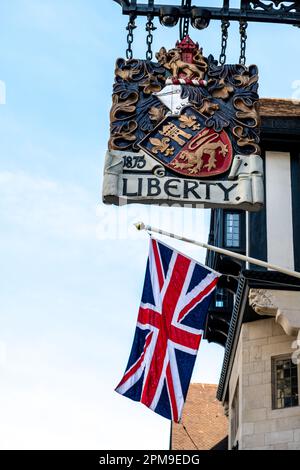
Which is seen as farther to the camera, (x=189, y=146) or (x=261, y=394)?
(x=261, y=394)

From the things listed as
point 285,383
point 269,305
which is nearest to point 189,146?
point 269,305

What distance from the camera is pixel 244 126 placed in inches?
725

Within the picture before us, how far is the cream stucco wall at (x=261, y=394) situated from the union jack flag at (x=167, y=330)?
15.2ft

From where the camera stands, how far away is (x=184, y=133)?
18438mm

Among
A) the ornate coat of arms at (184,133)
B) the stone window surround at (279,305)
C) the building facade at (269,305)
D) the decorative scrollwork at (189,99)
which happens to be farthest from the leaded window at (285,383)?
the decorative scrollwork at (189,99)

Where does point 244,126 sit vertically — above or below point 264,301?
above

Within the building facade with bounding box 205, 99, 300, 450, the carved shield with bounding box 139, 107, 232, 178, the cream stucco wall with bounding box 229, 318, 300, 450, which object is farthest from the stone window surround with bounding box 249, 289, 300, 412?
the carved shield with bounding box 139, 107, 232, 178

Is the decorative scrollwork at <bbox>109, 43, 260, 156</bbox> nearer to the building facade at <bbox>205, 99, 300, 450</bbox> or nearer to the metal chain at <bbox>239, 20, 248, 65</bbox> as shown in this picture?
the metal chain at <bbox>239, 20, 248, 65</bbox>

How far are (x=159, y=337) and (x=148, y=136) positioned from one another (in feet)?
11.8

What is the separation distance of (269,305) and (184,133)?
4.45 metres

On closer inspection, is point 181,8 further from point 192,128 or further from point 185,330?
point 185,330

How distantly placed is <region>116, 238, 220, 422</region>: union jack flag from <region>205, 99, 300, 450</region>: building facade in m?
3.30

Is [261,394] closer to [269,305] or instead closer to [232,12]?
[269,305]
